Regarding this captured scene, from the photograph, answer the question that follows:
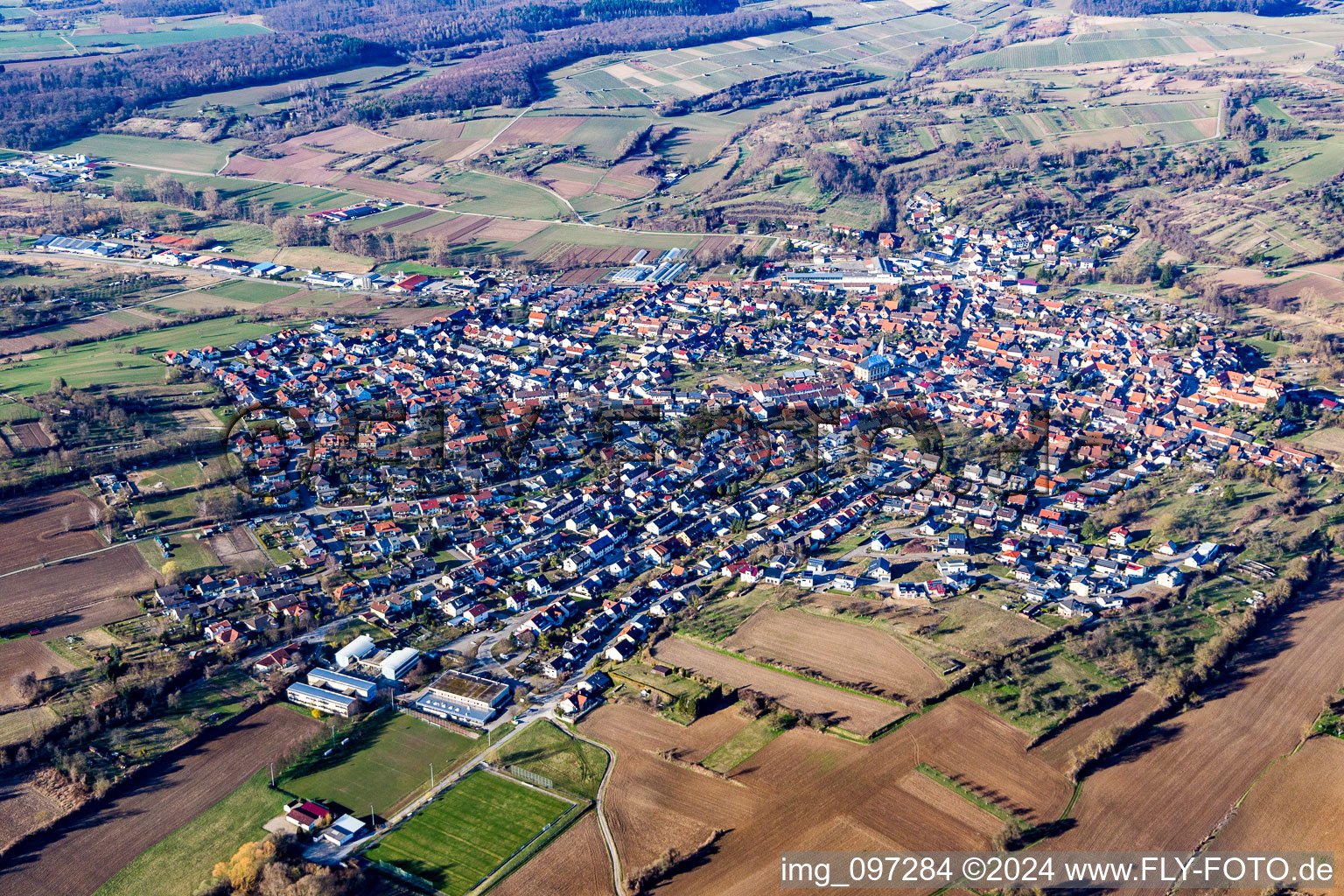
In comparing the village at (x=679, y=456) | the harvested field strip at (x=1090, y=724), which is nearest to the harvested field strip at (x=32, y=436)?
the village at (x=679, y=456)

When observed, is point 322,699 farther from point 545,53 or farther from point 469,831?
point 545,53

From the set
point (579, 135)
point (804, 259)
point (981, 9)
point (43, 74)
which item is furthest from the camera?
point (981, 9)

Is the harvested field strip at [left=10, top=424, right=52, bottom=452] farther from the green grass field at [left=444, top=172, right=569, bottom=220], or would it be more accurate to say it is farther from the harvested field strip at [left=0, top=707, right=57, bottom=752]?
the green grass field at [left=444, top=172, right=569, bottom=220]

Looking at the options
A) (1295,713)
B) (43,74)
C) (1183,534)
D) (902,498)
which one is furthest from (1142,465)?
(43,74)

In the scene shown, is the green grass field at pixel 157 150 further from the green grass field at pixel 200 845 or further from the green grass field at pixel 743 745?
the green grass field at pixel 743 745

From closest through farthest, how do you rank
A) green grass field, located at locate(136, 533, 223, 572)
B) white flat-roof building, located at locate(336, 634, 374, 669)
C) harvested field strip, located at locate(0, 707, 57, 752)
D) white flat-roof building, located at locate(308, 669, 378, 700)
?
harvested field strip, located at locate(0, 707, 57, 752)
white flat-roof building, located at locate(308, 669, 378, 700)
white flat-roof building, located at locate(336, 634, 374, 669)
green grass field, located at locate(136, 533, 223, 572)

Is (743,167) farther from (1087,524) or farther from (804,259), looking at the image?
(1087,524)

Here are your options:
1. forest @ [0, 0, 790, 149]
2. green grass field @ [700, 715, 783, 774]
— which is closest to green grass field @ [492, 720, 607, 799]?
green grass field @ [700, 715, 783, 774]
